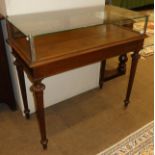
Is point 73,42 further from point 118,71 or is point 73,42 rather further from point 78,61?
point 118,71

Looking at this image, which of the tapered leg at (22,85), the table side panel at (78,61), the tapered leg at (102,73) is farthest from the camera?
the tapered leg at (102,73)

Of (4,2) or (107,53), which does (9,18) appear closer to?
(4,2)

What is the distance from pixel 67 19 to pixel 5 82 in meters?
0.76

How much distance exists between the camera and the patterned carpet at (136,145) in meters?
1.57

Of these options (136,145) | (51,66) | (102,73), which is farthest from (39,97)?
(102,73)

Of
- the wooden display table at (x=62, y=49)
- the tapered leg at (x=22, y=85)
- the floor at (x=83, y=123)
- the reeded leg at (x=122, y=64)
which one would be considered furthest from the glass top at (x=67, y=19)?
the floor at (x=83, y=123)

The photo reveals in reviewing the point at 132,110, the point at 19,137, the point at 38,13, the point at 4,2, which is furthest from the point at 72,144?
the point at 4,2

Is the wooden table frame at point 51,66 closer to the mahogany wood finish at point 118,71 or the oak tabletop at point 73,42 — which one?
the oak tabletop at point 73,42

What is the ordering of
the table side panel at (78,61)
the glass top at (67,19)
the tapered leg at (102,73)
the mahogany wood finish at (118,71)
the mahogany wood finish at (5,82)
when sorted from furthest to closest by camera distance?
the mahogany wood finish at (118,71) → the tapered leg at (102,73) → the mahogany wood finish at (5,82) → the glass top at (67,19) → the table side panel at (78,61)

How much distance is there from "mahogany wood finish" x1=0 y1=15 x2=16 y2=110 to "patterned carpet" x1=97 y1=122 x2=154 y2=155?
0.93m

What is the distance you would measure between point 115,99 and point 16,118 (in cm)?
101

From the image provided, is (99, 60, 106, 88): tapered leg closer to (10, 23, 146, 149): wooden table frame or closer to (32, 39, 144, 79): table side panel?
(10, 23, 146, 149): wooden table frame

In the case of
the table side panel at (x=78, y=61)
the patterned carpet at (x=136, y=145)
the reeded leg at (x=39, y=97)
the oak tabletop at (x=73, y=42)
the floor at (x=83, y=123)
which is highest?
the oak tabletop at (x=73, y=42)

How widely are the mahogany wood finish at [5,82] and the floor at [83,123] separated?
133 mm
